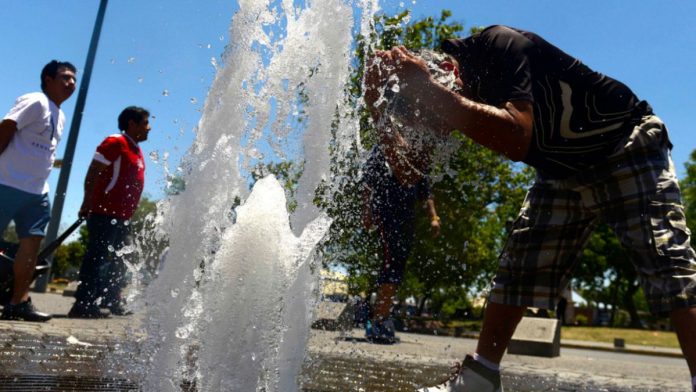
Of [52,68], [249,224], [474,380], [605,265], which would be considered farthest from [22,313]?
[605,265]

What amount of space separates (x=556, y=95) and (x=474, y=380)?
1252mm

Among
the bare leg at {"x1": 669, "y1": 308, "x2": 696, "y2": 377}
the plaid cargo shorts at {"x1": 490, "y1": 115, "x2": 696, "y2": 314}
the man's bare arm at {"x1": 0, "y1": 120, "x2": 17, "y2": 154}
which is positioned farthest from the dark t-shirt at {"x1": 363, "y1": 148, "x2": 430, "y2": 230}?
the man's bare arm at {"x1": 0, "y1": 120, "x2": 17, "y2": 154}

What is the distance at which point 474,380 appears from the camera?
270 centimetres

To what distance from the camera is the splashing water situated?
2.33 m

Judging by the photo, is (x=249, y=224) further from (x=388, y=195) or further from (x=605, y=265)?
(x=605, y=265)

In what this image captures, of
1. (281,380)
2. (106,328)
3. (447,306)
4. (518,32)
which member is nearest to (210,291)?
(281,380)

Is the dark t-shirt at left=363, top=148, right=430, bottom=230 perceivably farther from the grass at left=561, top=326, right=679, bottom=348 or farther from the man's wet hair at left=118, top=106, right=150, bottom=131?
the grass at left=561, top=326, right=679, bottom=348

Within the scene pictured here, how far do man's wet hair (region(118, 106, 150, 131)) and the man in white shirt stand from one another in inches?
47.2

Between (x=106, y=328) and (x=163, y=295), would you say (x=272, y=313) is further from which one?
(x=106, y=328)

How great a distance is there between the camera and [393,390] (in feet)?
10.9

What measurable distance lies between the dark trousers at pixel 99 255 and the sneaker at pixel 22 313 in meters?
0.75

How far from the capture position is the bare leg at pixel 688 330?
2.16 meters

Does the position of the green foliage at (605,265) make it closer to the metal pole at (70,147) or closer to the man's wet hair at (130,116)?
the metal pole at (70,147)

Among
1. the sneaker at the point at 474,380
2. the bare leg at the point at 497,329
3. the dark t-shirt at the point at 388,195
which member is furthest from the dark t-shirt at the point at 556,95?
the dark t-shirt at the point at 388,195
